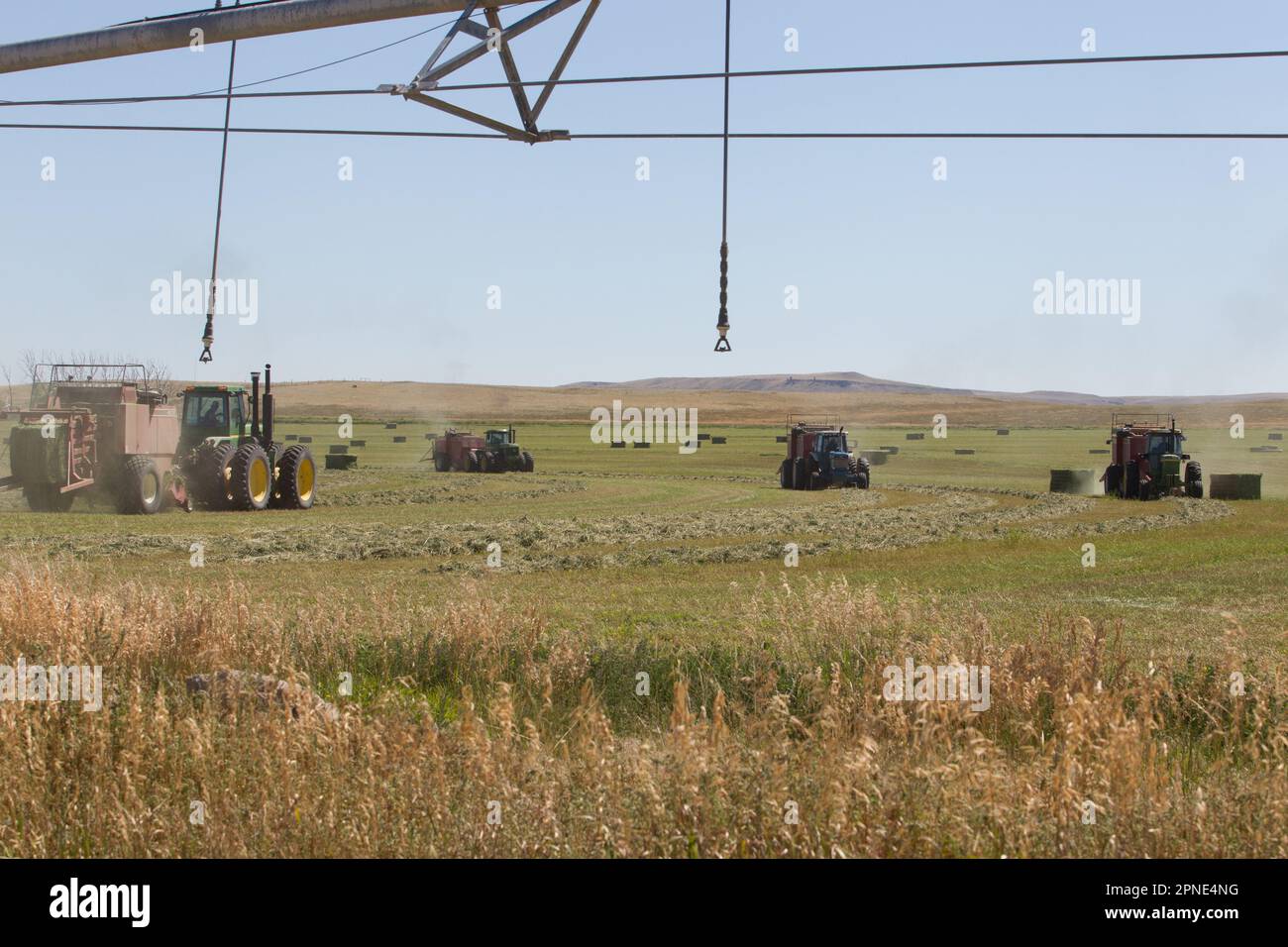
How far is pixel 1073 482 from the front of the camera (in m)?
37.3

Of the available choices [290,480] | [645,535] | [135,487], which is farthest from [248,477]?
[645,535]

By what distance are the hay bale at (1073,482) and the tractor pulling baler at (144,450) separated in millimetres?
22903

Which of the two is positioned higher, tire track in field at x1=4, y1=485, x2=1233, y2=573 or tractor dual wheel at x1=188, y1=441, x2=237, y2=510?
tractor dual wheel at x1=188, y1=441, x2=237, y2=510

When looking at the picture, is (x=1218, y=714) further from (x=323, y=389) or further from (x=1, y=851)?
(x=323, y=389)

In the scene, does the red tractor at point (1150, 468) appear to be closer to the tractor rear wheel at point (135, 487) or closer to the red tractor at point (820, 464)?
the red tractor at point (820, 464)

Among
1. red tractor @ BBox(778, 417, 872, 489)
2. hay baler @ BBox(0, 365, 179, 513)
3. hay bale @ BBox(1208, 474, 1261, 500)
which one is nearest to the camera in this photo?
hay baler @ BBox(0, 365, 179, 513)

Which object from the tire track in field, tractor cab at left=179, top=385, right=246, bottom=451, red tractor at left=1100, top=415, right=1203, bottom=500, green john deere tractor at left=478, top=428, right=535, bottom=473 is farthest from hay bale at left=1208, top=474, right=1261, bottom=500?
tractor cab at left=179, top=385, right=246, bottom=451

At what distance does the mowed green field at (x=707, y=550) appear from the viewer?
14.4 metres

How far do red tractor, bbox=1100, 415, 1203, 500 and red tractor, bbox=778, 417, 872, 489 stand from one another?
763 centimetres

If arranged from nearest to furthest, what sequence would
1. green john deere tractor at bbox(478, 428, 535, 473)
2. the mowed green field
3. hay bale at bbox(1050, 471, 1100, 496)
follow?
the mowed green field < hay bale at bbox(1050, 471, 1100, 496) < green john deere tractor at bbox(478, 428, 535, 473)

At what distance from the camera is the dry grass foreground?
5.60 meters

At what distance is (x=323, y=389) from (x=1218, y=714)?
155877 mm

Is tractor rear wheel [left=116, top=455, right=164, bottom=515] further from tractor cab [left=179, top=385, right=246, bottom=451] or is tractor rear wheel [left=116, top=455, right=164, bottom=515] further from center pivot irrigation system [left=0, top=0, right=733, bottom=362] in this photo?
center pivot irrigation system [left=0, top=0, right=733, bottom=362]

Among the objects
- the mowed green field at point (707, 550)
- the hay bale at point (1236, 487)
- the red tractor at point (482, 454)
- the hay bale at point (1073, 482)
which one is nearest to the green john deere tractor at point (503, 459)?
the red tractor at point (482, 454)
